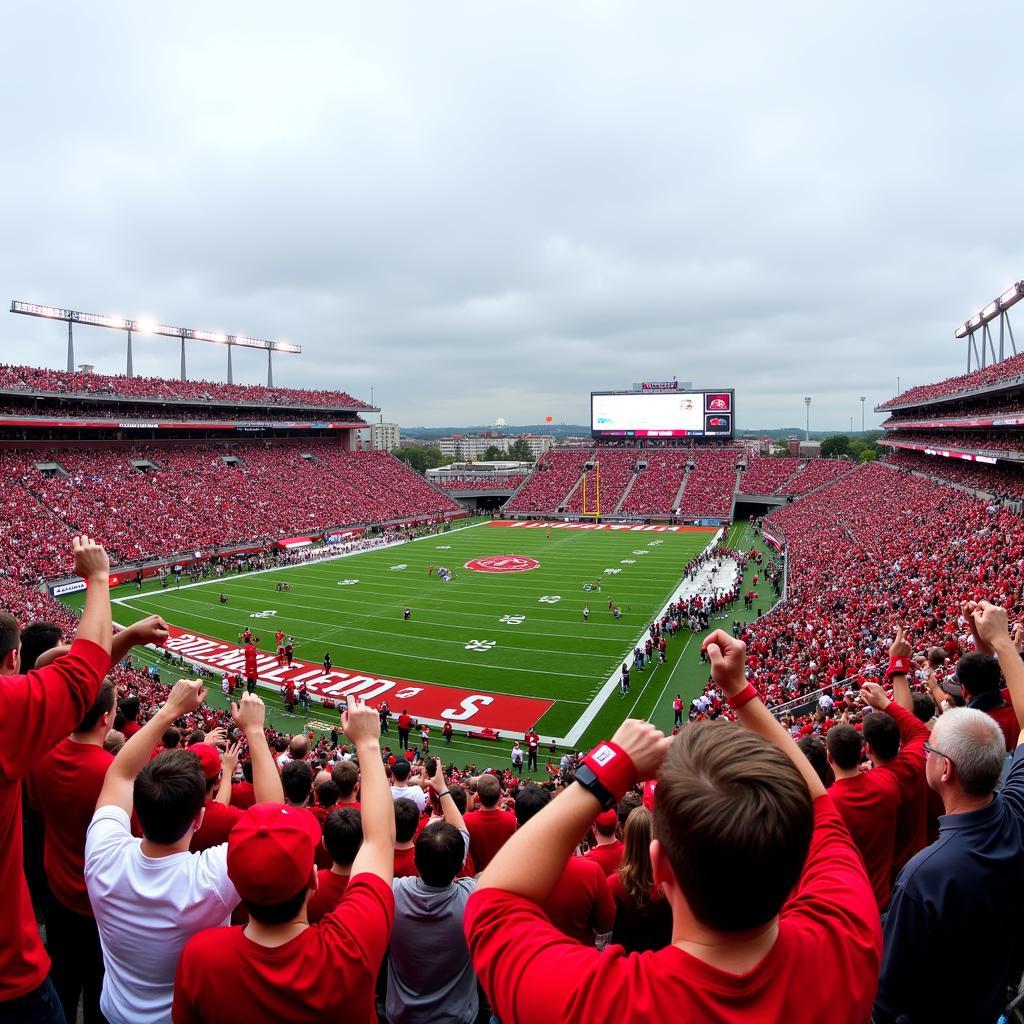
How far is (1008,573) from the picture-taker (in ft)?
53.1

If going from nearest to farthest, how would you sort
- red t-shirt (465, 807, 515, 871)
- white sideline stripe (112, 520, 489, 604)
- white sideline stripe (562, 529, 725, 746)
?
red t-shirt (465, 807, 515, 871), white sideline stripe (562, 529, 725, 746), white sideline stripe (112, 520, 489, 604)

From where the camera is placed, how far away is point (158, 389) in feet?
176

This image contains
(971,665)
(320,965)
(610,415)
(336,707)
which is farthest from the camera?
(610,415)

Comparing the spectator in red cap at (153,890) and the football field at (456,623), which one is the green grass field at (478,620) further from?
the spectator in red cap at (153,890)

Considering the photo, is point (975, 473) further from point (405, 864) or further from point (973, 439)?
point (405, 864)

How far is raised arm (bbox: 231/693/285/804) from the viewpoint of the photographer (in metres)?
3.04

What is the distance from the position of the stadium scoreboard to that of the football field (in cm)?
2633

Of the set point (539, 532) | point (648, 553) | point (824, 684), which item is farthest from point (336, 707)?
point (539, 532)

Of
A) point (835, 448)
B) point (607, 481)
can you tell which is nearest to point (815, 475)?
point (607, 481)

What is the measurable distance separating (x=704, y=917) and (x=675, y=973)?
4.7 inches

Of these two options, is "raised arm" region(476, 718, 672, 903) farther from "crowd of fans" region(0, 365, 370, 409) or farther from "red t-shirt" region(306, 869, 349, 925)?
"crowd of fans" region(0, 365, 370, 409)

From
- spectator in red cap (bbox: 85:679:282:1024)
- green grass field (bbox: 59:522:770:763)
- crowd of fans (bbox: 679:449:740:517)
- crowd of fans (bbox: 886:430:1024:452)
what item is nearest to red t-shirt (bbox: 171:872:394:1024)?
spectator in red cap (bbox: 85:679:282:1024)

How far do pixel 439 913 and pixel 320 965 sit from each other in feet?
3.54

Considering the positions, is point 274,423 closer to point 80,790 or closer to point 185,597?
point 185,597
